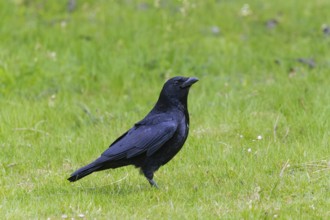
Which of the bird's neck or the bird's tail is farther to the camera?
the bird's neck

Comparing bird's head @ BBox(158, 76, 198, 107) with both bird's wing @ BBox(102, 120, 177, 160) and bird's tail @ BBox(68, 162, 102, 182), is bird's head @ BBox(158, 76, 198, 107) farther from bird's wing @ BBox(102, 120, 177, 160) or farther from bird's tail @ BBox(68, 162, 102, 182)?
bird's tail @ BBox(68, 162, 102, 182)

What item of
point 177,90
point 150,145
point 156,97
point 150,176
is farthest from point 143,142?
point 156,97

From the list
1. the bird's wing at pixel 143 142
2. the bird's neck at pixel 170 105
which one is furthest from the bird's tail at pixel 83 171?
the bird's neck at pixel 170 105

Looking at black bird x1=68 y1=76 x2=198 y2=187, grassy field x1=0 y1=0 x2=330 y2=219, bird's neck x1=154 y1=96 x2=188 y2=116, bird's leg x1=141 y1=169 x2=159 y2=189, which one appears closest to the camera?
grassy field x1=0 y1=0 x2=330 y2=219

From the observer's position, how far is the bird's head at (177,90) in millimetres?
6211

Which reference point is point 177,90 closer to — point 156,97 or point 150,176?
point 150,176

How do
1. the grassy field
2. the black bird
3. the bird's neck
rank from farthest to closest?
1. the bird's neck
2. the black bird
3. the grassy field

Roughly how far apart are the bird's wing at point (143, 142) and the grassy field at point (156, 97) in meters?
0.31

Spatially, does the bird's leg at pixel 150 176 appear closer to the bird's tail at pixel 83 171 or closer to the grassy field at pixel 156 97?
the grassy field at pixel 156 97

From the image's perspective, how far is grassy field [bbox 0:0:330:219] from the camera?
544 centimetres

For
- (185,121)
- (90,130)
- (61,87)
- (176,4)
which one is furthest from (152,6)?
(185,121)

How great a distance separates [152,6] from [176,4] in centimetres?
96

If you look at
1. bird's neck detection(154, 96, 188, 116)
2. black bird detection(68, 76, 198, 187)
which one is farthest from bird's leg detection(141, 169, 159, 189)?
bird's neck detection(154, 96, 188, 116)

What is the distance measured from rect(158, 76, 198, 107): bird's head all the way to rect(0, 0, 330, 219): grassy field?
60 centimetres
